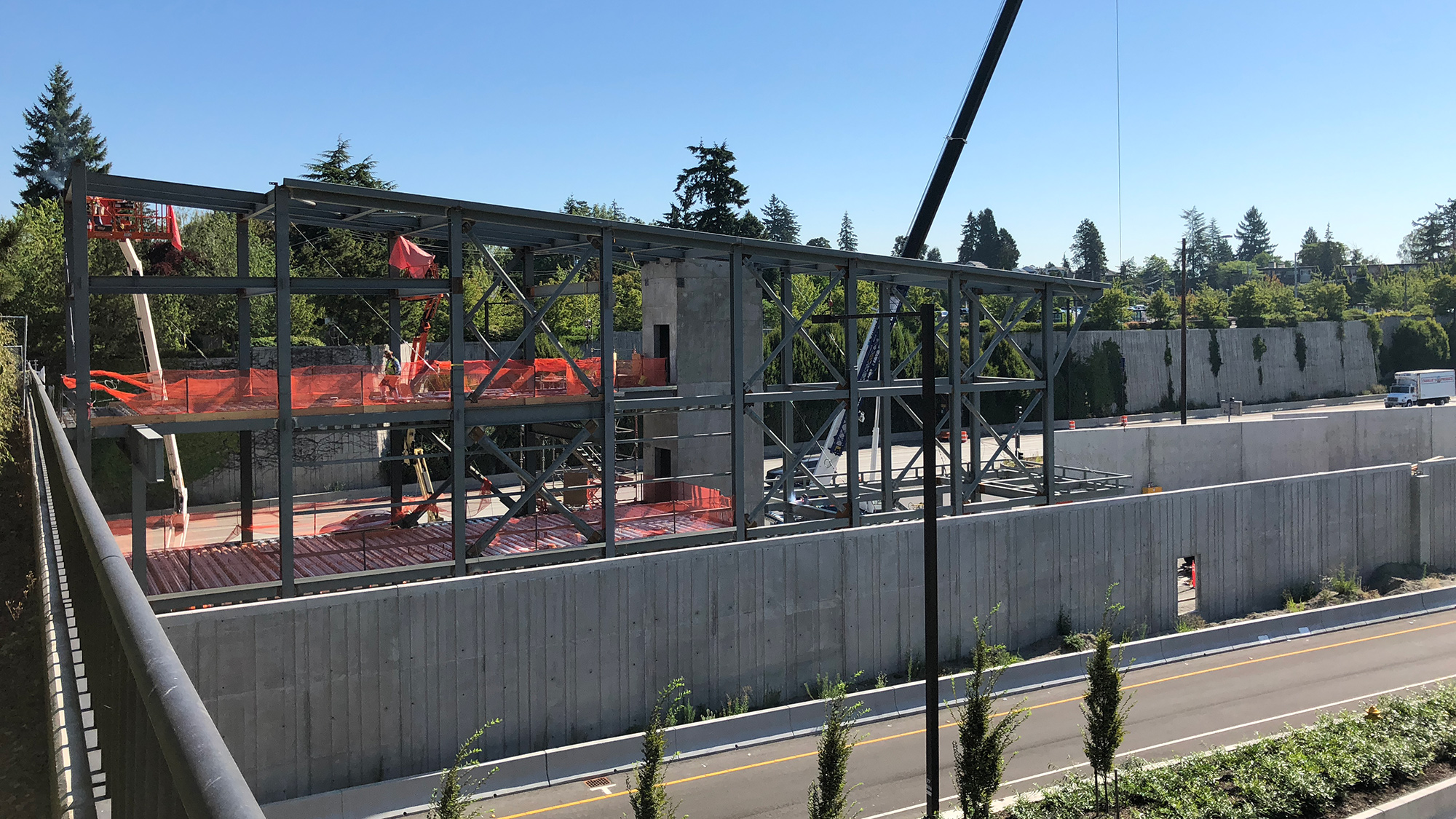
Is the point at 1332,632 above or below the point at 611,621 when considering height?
below

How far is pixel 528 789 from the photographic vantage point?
61.7 feet

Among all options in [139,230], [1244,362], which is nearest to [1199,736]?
[139,230]

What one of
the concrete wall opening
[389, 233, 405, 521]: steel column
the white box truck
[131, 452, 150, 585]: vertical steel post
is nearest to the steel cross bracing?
[389, 233, 405, 521]: steel column

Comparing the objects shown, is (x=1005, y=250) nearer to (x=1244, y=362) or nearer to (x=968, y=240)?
(x=968, y=240)

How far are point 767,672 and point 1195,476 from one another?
3431cm

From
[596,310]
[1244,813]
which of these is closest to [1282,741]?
[1244,813]

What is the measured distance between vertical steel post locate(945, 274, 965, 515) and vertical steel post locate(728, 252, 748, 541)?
6835 mm

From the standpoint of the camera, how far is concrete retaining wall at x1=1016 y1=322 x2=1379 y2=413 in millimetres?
73938

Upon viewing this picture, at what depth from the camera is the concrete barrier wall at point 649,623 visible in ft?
58.2

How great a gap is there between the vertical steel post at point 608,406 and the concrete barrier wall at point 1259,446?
1097 inches

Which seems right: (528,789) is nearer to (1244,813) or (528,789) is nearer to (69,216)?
(1244,813)

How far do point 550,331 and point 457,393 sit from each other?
4.77 m

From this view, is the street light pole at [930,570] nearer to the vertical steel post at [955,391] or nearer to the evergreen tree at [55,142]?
the vertical steel post at [955,391]

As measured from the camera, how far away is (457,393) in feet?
73.6
